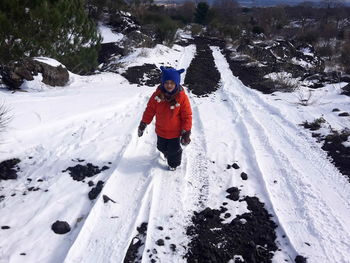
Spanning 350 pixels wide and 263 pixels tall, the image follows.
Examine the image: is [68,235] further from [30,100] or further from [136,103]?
[136,103]

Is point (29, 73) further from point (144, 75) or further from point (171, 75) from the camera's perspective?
point (171, 75)

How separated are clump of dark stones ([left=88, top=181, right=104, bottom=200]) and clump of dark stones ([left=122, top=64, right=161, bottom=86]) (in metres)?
6.36

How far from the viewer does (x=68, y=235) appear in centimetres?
328

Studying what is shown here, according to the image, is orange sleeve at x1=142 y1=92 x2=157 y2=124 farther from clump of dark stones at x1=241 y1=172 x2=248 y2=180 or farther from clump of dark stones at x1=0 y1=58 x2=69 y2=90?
clump of dark stones at x1=0 y1=58 x2=69 y2=90

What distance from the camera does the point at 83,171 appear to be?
176 inches

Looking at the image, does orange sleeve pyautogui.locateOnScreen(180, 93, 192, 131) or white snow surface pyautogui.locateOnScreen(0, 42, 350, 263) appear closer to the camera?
white snow surface pyautogui.locateOnScreen(0, 42, 350, 263)

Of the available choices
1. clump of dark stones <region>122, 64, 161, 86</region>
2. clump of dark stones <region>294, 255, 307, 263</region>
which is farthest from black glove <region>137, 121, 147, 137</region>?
clump of dark stones <region>122, 64, 161, 86</region>

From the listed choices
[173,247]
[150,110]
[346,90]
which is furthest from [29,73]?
[346,90]

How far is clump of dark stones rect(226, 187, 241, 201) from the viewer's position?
13.1 ft

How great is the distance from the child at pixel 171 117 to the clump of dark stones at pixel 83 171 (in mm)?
812

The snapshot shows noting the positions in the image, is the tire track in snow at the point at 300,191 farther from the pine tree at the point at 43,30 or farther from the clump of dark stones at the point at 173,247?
the pine tree at the point at 43,30

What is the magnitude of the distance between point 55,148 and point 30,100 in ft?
6.35

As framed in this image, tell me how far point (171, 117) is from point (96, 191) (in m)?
1.40

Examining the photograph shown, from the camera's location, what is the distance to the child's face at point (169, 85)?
4258 millimetres
